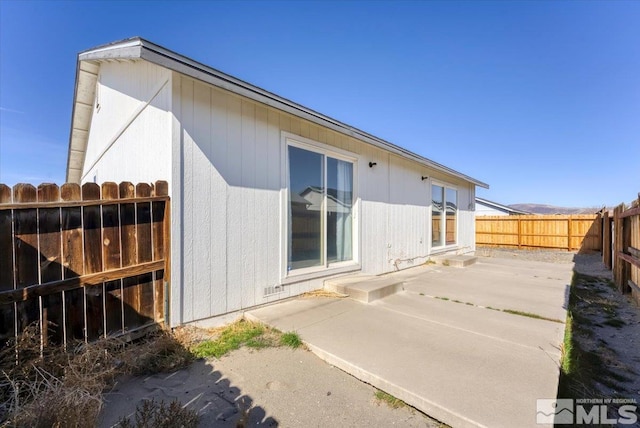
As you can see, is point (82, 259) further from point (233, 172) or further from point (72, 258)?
point (233, 172)

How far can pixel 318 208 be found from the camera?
5.02 m

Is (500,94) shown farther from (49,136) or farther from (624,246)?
(49,136)

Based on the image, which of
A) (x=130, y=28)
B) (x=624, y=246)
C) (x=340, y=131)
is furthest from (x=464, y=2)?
(x=130, y=28)

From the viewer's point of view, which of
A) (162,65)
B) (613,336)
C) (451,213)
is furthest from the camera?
(451,213)

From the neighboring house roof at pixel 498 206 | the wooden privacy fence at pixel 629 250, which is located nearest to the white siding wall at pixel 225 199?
the wooden privacy fence at pixel 629 250

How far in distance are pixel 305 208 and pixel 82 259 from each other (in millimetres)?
2971

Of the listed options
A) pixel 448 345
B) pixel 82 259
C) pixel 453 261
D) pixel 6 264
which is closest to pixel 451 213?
pixel 453 261

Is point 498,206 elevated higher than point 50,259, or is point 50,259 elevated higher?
point 498,206

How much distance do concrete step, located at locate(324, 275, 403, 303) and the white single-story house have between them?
230 millimetres

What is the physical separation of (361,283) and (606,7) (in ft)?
27.7

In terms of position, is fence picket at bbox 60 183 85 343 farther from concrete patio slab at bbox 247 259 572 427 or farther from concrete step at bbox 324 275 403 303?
concrete step at bbox 324 275 403 303

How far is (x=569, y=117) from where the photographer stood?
1357 centimetres

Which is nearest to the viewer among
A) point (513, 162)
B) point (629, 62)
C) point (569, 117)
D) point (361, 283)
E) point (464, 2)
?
point (361, 283)

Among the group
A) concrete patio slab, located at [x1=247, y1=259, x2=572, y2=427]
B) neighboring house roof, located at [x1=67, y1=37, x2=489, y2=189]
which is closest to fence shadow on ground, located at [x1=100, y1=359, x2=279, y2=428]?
concrete patio slab, located at [x1=247, y1=259, x2=572, y2=427]
